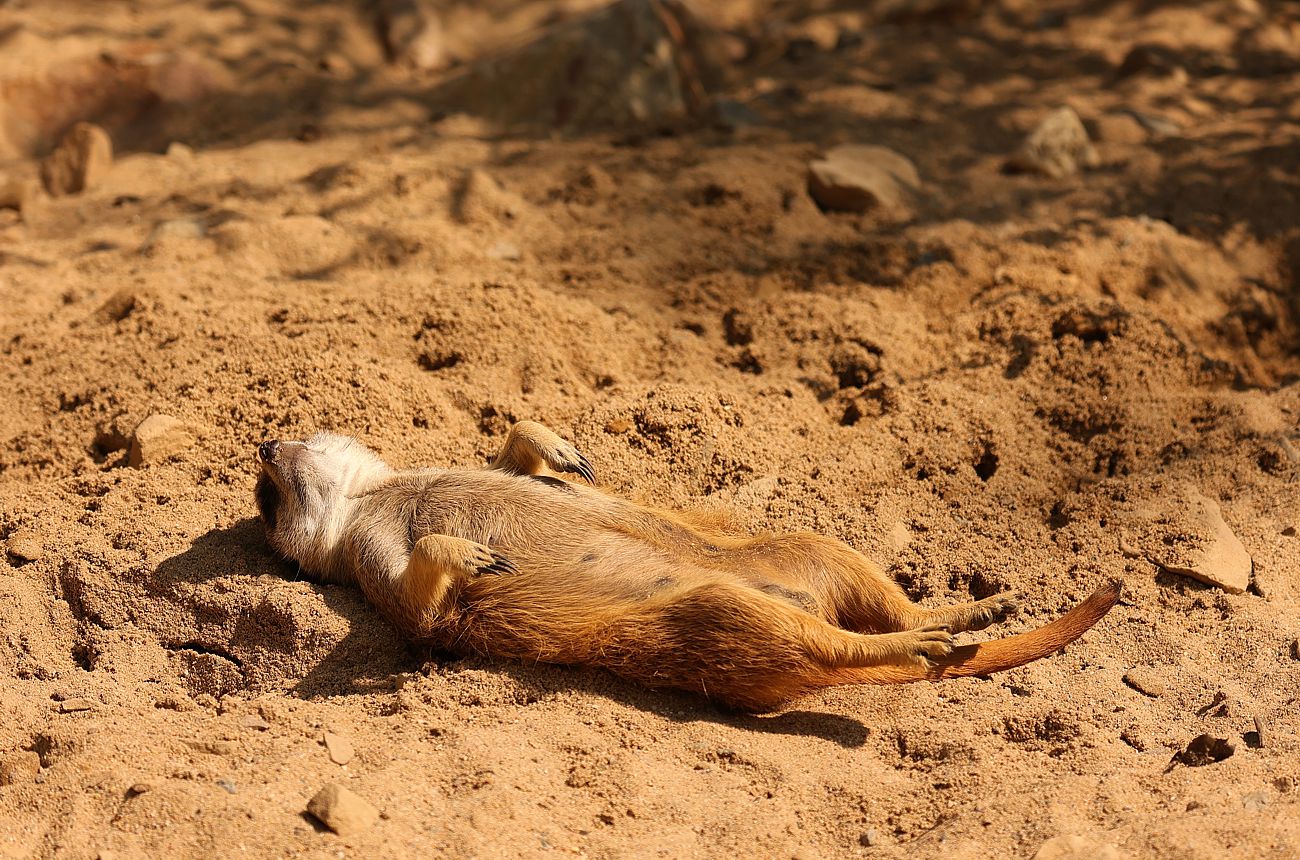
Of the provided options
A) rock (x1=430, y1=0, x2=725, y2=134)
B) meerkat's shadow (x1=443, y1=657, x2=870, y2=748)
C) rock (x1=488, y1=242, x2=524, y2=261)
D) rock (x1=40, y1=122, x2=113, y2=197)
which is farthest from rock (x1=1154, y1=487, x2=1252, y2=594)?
rock (x1=40, y1=122, x2=113, y2=197)

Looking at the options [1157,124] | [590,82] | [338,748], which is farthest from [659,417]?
[1157,124]

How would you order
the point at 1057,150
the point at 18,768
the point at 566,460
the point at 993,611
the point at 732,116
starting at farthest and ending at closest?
1. the point at 732,116
2. the point at 1057,150
3. the point at 566,460
4. the point at 993,611
5. the point at 18,768

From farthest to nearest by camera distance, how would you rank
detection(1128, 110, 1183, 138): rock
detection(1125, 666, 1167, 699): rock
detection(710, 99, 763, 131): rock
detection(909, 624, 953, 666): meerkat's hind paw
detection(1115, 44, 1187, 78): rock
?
detection(1115, 44, 1187, 78): rock
detection(1128, 110, 1183, 138): rock
detection(710, 99, 763, 131): rock
detection(1125, 666, 1167, 699): rock
detection(909, 624, 953, 666): meerkat's hind paw

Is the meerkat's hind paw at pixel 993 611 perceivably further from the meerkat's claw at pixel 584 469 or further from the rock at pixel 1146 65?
the rock at pixel 1146 65

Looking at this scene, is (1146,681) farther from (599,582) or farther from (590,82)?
(590,82)

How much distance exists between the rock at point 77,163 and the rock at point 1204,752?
497 centimetres

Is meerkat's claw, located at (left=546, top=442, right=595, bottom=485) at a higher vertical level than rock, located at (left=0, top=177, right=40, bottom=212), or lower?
lower

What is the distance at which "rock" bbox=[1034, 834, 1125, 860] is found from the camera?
2.24 m

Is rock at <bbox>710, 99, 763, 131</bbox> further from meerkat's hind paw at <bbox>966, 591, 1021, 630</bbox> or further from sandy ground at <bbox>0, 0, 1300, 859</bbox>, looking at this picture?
meerkat's hind paw at <bbox>966, 591, 1021, 630</bbox>

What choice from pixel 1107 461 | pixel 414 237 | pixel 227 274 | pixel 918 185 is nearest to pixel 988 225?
pixel 918 185

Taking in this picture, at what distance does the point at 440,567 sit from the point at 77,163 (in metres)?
3.50

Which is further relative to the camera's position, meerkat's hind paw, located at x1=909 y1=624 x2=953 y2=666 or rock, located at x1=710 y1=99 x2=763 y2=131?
rock, located at x1=710 y1=99 x2=763 y2=131

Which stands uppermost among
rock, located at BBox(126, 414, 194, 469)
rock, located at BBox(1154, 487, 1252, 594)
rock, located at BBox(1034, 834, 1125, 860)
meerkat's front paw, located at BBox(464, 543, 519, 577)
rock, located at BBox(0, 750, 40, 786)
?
rock, located at BBox(126, 414, 194, 469)

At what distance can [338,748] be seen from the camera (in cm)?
261
